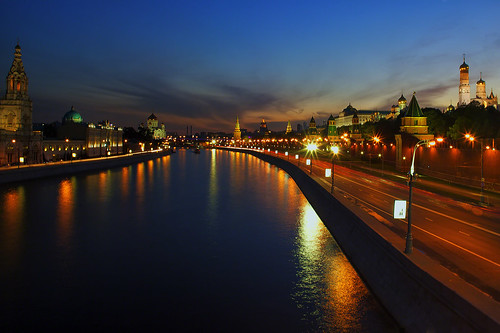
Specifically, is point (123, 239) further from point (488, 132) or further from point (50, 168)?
point (488, 132)

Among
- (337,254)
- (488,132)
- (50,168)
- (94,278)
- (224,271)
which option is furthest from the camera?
(50,168)

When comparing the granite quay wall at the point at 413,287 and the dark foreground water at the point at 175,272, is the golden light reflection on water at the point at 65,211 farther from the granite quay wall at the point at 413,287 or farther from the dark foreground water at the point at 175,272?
the granite quay wall at the point at 413,287

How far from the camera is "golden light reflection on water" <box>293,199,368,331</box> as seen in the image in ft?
56.2

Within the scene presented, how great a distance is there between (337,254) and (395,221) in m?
4.81

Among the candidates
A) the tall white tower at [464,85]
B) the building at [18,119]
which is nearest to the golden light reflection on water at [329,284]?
the building at [18,119]

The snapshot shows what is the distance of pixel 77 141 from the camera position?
369 ft

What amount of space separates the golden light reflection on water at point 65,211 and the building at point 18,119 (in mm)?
21806

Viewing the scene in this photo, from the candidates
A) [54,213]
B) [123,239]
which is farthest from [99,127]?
[123,239]

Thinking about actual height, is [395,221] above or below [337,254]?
above

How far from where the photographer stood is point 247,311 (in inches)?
699

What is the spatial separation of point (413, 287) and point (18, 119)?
342ft

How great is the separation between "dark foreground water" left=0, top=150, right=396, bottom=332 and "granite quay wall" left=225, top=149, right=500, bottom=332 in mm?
1070

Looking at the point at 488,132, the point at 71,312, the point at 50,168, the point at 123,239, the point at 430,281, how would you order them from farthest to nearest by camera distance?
the point at 50,168 < the point at 488,132 < the point at 123,239 < the point at 71,312 < the point at 430,281

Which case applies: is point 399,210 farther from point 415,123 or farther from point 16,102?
point 16,102
